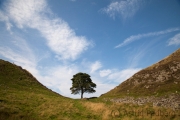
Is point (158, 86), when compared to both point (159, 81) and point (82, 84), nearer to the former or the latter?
point (159, 81)

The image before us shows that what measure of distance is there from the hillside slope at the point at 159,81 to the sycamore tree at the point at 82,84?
63.9ft

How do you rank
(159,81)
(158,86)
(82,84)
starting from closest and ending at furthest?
(158,86)
(159,81)
(82,84)

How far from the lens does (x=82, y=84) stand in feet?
217

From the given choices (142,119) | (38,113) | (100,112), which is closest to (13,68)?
(38,113)

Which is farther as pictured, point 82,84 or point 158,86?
point 82,84

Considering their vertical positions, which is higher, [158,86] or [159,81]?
[159,81]

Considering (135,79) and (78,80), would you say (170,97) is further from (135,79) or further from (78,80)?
(78,80)

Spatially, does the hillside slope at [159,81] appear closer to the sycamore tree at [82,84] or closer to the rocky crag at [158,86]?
the rocky crag at [158,86]

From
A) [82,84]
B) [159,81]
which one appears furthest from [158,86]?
[82,84]

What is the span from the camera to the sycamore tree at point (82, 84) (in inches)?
2599

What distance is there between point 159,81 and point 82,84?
3340 centimetres

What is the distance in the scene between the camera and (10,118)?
14.7 meters

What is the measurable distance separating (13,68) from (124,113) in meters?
47.7

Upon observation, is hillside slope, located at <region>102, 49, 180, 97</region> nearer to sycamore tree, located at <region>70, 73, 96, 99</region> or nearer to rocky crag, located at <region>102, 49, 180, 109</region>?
rocky crag, located at <region>102, 49, 180, 109</region>
